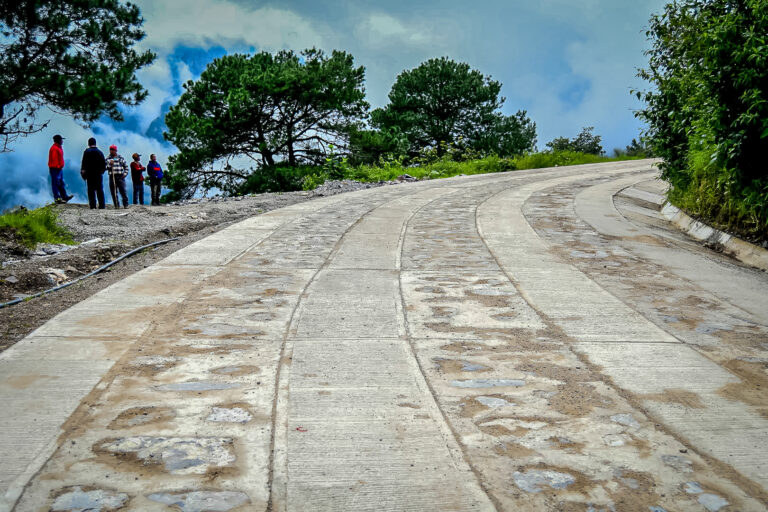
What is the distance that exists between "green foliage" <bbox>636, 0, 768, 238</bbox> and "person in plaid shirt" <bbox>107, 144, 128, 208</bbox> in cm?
1230

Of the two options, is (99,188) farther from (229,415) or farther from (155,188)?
(229,415)

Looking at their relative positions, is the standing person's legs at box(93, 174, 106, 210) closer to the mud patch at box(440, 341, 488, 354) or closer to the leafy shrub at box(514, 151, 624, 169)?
the mud patch at box(440, 341, 488, 354)

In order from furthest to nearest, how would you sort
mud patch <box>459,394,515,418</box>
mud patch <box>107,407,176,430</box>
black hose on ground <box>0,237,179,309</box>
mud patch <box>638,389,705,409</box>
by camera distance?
black hose on ground <box>0,237,179,309</box>, mud patch <box>638,389,705,409</box>, mud patch <box>459,394,515,418</box>, mud patch <box>107,407,176,430</box>

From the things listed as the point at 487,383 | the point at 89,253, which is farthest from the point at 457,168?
the point at 487,383

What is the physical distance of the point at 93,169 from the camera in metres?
13.7

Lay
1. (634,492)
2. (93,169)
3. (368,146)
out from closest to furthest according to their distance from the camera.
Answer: (634,492) → (93,169) → (368,146)

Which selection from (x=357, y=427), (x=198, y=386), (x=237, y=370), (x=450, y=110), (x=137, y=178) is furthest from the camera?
(x=450, y=110)

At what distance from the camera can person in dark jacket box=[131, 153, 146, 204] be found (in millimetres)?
16344

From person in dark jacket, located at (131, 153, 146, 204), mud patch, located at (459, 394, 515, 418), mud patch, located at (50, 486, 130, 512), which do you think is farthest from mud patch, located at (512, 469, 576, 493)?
person in dark jacket, located at (131, 153, 146, 204)

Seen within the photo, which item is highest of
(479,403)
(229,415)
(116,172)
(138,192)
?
(116,172)

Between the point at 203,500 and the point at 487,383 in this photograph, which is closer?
the point at 203,500

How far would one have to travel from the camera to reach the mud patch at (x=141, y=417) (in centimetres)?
294

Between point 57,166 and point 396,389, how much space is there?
13.6m

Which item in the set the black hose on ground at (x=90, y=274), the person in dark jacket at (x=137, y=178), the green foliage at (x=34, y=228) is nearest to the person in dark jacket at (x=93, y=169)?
the person in dark jacket at (x=137, y=178)
